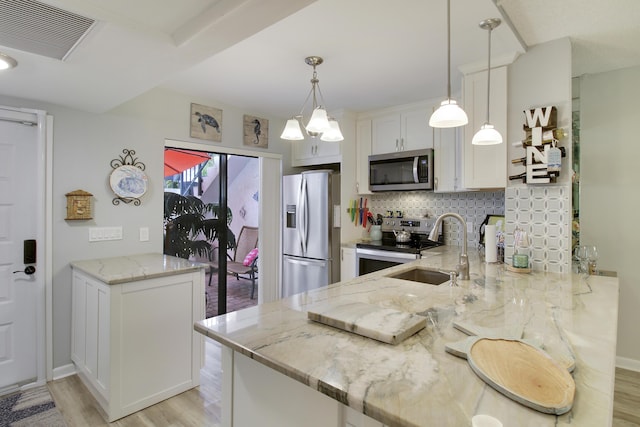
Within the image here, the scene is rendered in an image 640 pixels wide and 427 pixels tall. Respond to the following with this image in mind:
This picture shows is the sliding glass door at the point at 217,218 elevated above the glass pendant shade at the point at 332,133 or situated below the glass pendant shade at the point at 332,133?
below

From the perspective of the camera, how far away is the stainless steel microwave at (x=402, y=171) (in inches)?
132

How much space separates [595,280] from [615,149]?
1.47m

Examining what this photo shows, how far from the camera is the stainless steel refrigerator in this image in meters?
3.62

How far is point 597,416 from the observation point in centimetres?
70

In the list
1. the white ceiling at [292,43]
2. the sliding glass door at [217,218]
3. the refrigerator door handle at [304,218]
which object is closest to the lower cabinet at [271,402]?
the white ceiling at [292,43]

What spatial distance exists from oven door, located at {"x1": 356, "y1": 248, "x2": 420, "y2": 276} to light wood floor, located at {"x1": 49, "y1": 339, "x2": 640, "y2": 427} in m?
1.68

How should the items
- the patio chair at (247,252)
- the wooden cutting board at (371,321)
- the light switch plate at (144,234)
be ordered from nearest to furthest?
the wooden cutting board at (371,321) → the light switch plate at (144,234) → the patio chair at (247,252)

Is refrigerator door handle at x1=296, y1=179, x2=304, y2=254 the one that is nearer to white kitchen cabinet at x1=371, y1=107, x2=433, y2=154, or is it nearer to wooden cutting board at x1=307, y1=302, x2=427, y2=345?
white kitchen cabinet at x1=371, y1=107, x2=433, y2=154

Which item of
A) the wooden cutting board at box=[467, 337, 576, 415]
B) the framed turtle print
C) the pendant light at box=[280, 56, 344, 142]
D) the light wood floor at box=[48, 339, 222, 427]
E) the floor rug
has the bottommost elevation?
the light wood floor at box=[48, 339, 222, 427]

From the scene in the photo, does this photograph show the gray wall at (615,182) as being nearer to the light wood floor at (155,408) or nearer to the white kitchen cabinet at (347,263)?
the white kitchen cabinet at (347,263)

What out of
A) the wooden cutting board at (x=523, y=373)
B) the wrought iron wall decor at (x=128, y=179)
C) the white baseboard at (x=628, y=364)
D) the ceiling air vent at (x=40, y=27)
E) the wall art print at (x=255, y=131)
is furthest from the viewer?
the wall art print at (x=255, y=131)

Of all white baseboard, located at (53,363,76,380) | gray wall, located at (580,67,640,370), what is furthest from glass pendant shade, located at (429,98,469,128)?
white baseboard, located at (53,363,76,380)

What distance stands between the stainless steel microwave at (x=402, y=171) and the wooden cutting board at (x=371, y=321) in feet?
7.63

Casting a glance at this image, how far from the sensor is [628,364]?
8.79 feet
